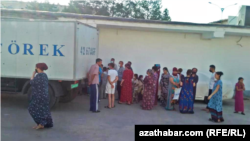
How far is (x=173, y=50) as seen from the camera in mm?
12484

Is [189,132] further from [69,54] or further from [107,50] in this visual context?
[107,50]

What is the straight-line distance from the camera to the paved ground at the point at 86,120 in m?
5.65

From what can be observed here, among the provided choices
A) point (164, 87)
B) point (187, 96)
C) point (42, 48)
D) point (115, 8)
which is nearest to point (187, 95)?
point (187, 96)

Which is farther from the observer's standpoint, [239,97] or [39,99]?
[239,97]

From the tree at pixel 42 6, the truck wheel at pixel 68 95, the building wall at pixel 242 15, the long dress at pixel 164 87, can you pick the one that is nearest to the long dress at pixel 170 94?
the long dress at pixel 164 87

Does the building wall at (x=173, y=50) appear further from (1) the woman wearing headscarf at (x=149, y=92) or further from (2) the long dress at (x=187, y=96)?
(2) the long dress at (x=187, y=96)

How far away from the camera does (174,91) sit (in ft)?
28.1

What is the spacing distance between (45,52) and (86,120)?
2.45 m

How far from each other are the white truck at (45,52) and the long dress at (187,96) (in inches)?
136

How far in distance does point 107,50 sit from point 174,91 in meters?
4.93

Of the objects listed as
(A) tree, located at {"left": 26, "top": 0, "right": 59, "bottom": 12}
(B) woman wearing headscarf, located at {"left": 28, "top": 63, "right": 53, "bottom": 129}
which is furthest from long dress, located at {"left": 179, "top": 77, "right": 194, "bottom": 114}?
(A) tree, located at {"left": 26, "top": 0, "right": 59, "bottom": 12}

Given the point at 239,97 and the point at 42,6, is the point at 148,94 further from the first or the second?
the point at 42,6

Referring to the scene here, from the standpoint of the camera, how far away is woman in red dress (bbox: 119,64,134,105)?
9070mm

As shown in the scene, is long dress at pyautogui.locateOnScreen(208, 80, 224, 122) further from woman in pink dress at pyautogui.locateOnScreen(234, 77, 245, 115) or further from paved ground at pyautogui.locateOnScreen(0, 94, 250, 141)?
woman in pink dress at pyautogui.locateOnScreen(234, 77, 245, 115)
